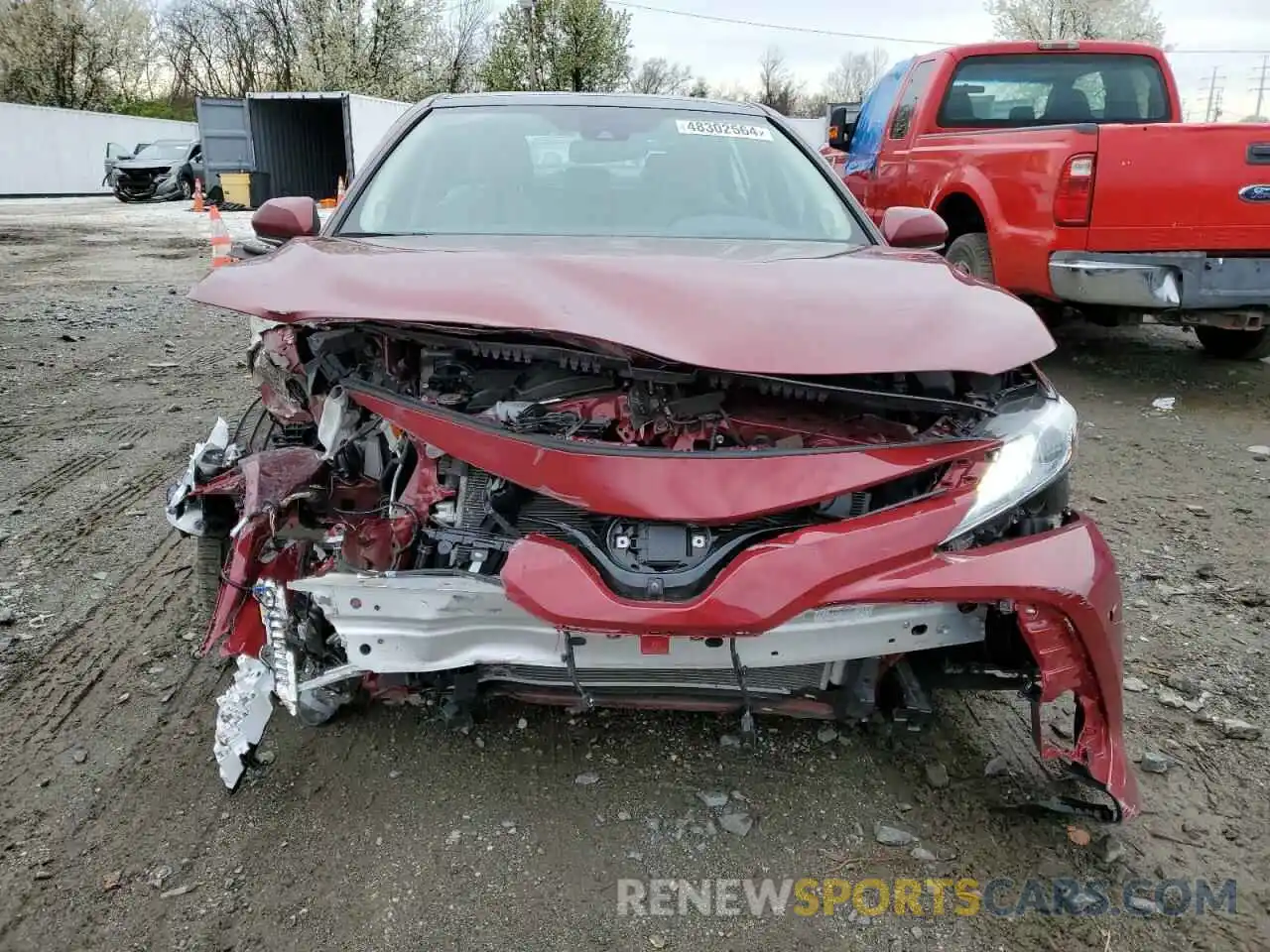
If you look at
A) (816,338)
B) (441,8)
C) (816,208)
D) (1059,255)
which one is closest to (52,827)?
(816,338)

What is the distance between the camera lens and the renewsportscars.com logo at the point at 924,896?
79.6 inches

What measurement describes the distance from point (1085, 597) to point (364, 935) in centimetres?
160

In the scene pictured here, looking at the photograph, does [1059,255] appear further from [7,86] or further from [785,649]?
[7,86]

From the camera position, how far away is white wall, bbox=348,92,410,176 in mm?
17766

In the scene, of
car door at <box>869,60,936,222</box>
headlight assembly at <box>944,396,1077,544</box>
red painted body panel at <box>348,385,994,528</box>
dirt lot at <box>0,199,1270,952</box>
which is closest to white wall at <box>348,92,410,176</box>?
car door at <box>869,60,936,222</box>

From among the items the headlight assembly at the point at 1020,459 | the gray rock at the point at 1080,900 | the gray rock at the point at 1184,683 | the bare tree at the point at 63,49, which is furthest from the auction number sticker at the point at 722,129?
the bare tree at the point at 63,49

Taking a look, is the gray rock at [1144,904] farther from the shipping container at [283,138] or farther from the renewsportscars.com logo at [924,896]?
the shipping container at [283,138]

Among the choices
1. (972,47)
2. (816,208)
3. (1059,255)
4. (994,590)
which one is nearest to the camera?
(994,590)

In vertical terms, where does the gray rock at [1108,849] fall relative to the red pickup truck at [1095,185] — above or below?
below

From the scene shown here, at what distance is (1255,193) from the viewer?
5.21 m

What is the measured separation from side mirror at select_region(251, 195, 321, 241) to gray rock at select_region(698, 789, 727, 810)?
2.18m

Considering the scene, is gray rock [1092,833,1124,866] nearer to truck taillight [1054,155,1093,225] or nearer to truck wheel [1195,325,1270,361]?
truck taillight [1054,155,1093,225]

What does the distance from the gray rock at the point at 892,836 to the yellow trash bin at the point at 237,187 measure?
826 inches

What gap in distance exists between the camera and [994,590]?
74.5 inches
